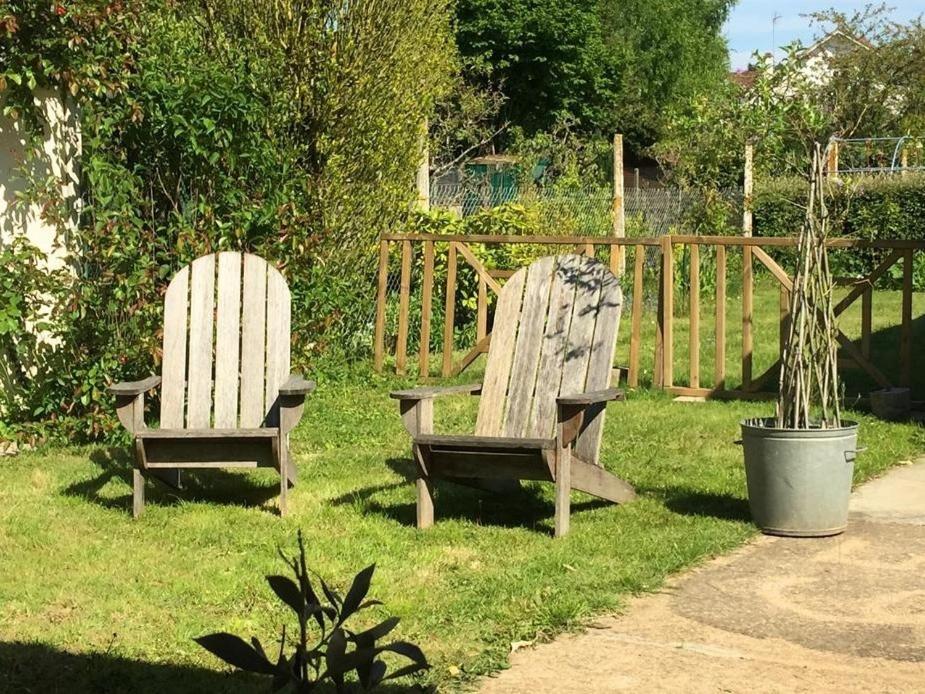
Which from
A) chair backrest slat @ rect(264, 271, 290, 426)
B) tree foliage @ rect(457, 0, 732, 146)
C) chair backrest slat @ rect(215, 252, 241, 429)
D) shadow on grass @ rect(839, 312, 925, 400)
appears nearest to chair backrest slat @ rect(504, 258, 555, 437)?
chair backrest slat @ rect(264, 271, 290, 426)

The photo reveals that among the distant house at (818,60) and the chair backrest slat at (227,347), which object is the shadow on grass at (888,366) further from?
the chair backrest slat at (227,347)

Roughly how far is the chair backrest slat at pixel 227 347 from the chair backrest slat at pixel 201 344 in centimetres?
5

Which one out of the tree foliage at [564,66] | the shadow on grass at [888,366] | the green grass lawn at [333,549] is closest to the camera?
the green grass lawn at [333,549]

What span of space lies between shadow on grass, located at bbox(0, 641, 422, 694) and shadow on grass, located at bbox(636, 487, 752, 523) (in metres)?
2.64

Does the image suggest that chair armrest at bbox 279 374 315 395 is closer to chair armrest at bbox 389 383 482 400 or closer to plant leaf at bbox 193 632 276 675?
chair armrest at bbox 389 383 482 400

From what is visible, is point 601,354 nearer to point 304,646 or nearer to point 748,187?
point 304,646

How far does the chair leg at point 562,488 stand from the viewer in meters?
5.64

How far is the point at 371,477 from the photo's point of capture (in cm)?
702

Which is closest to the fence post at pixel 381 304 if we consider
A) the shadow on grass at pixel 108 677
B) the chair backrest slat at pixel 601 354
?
the chair backrest slat at pixel 601 354

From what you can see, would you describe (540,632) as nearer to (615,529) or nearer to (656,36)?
(615,529)

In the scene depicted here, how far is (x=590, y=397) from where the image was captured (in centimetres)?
569

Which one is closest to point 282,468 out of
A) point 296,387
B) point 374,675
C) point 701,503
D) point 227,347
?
point 296,387

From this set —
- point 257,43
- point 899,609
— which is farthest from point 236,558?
point 257,43

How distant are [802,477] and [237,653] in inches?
155
